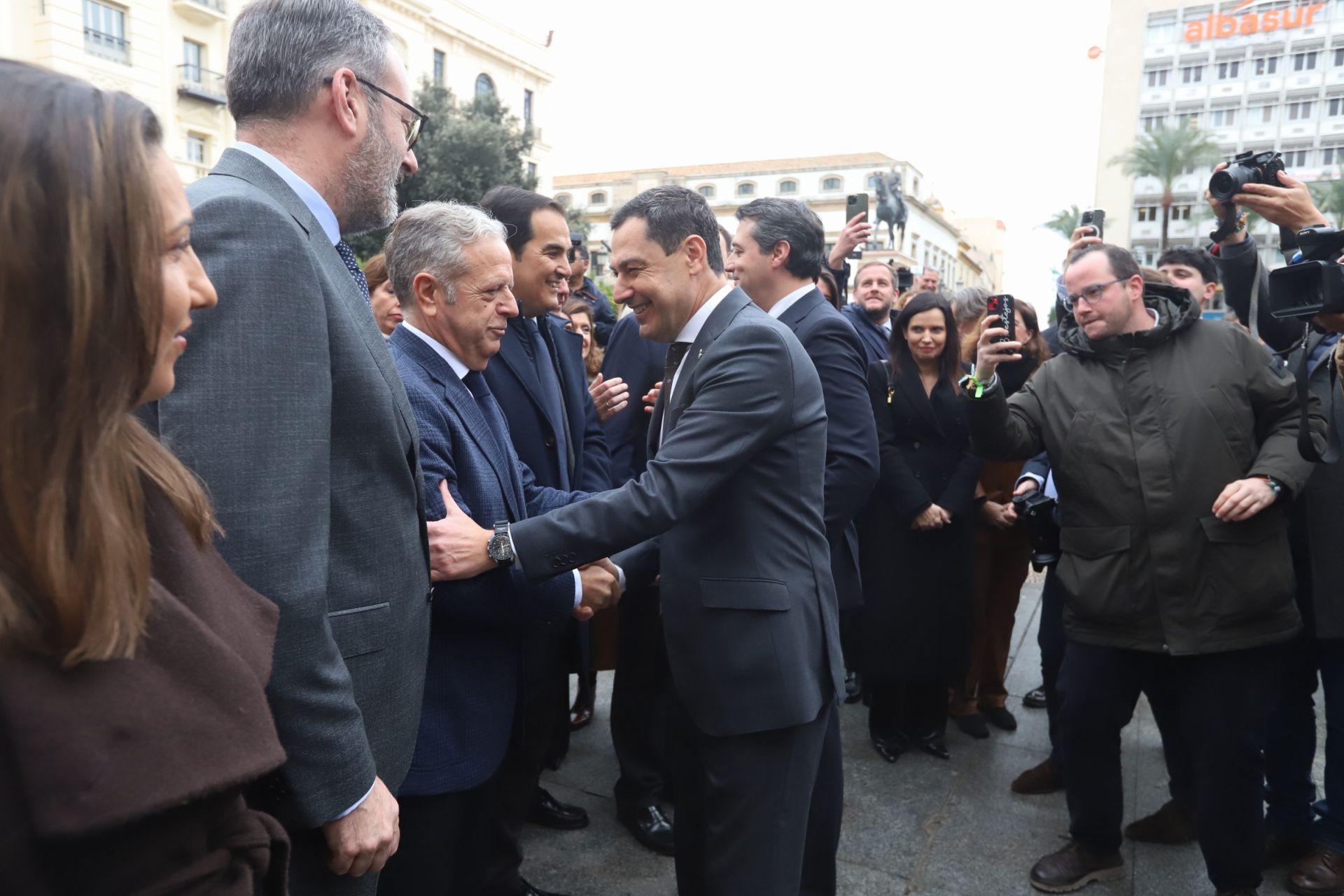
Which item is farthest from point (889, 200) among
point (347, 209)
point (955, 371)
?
point (347, 209)

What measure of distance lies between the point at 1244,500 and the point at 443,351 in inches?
98.6

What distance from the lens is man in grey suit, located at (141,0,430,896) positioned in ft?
4.40

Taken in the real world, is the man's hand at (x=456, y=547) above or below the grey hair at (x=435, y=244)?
below

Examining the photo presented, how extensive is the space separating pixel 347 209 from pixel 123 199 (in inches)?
33.2

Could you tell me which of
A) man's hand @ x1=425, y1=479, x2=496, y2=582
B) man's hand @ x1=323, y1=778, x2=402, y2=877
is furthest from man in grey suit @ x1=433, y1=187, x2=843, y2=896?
man's hand @ x1=323, y1=778, x2=402, y2=877

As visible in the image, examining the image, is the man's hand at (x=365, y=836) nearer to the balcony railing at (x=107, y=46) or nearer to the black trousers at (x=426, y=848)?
the black trousers at (x=426, y=848)

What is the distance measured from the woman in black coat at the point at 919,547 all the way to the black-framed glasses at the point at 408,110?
9.48 ft

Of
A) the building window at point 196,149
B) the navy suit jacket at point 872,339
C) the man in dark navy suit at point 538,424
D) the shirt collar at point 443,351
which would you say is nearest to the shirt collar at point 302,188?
the shirt collar at point 443,351

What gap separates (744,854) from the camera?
2289 millimetres

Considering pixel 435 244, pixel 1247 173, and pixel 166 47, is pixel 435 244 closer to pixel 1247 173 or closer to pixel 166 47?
pixel 1247 173

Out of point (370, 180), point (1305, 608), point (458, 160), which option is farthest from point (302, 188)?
point (458, 160)

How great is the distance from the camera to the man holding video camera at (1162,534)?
2.96m

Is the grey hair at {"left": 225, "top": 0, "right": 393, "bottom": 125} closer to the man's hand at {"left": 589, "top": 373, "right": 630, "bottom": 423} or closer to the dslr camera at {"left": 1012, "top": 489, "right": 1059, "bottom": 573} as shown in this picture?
the man's hand at {"left": 589, "top": 373, "right": 630, "bottom": 423}

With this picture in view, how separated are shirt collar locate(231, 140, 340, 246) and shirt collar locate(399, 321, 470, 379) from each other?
0.65 metres
